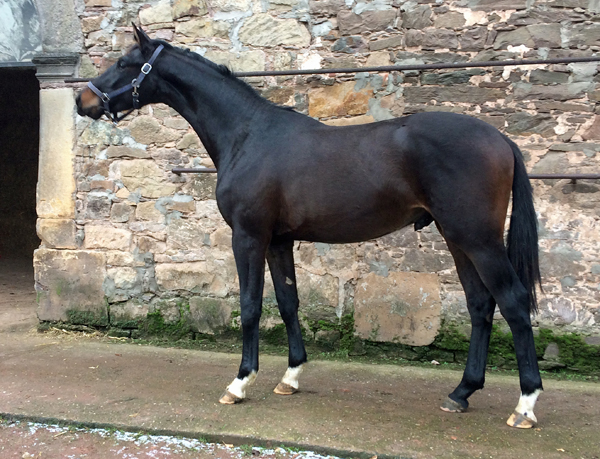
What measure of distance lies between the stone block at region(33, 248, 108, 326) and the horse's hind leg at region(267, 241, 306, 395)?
2.23 meters

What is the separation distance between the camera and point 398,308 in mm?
4289

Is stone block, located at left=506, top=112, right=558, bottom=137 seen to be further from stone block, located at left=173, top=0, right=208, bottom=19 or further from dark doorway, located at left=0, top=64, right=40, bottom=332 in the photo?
dark doorway, located at left=0, top=64, right=40, bottom=332

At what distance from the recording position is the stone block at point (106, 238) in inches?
192

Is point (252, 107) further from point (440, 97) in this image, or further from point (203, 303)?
point (203, 303)

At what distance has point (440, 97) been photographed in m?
4.21

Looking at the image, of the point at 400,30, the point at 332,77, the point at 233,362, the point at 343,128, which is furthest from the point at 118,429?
the point at 400,30

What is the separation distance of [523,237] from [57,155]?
420 centimetres

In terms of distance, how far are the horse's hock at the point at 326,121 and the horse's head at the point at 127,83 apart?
1.28 metres

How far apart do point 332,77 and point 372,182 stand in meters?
1.78

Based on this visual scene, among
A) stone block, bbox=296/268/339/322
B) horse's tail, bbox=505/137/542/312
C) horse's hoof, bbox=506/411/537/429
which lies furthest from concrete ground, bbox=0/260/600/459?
horse's tail, bbox=505/137/542/312

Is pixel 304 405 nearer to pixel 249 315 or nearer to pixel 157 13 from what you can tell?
pixel 249 315

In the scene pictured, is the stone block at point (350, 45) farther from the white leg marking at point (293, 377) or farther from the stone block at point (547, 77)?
the white leg marking at point (293, 377)

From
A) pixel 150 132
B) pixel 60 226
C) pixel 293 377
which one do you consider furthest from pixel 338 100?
pixel 60 226

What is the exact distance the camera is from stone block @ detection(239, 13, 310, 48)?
4492 millimetres
